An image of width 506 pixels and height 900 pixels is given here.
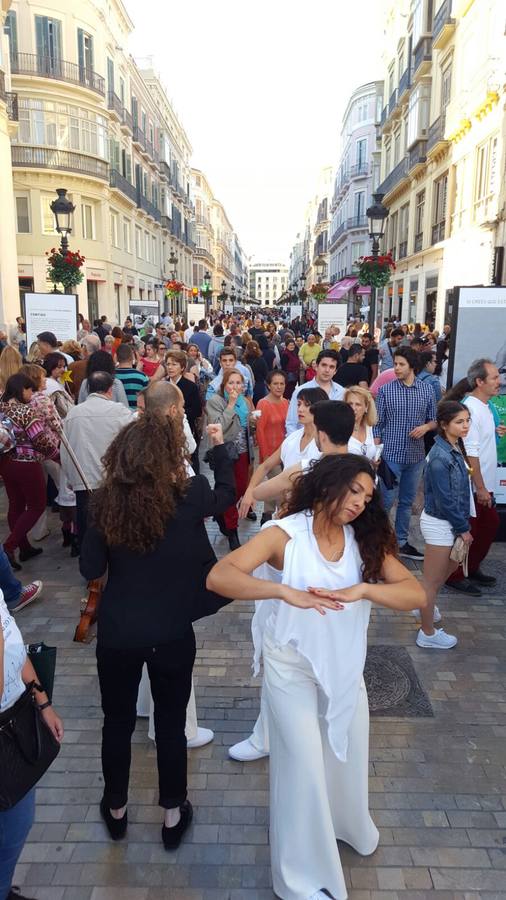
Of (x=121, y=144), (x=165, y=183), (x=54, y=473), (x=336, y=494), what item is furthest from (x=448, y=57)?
(x=165, y=183)

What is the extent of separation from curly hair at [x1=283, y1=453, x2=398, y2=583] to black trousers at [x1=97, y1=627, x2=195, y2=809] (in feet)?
2.50

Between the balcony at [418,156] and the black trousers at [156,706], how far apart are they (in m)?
26.7

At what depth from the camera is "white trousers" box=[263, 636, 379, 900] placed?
2365 mm

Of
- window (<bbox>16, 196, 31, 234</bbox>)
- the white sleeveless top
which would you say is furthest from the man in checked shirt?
window (<bbox>16, 196, 31, 234</bbox>)

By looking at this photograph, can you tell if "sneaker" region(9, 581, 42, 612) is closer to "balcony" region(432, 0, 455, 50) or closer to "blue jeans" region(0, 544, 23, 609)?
"blue jeans" region(0, 544, 23, 609)

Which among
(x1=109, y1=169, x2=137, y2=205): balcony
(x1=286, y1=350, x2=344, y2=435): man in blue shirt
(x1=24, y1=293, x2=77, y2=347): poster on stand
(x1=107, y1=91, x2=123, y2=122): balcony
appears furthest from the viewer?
(x1=107, y1=91, x2=123, y2=122): balcony

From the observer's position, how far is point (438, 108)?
938 inches

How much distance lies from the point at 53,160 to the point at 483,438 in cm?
2898

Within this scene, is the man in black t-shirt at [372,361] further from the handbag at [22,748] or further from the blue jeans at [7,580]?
the handbag at [22,748]

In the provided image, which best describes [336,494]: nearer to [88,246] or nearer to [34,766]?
[34,766]

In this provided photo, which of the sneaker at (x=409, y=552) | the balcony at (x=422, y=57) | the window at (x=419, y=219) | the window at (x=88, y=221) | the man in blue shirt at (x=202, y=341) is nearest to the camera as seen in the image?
the sneaker at (x=409, y=552)

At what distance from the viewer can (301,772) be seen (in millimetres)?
2363

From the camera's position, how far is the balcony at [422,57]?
2475 centimetres

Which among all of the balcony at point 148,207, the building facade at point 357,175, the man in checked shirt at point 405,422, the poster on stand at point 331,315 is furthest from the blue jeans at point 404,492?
the building facade at point 357,175
